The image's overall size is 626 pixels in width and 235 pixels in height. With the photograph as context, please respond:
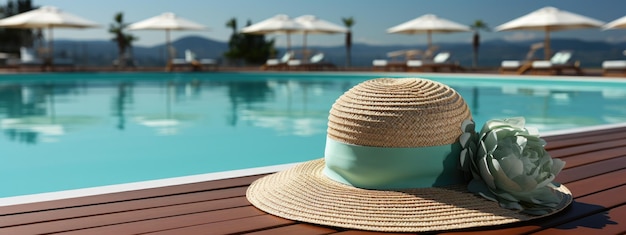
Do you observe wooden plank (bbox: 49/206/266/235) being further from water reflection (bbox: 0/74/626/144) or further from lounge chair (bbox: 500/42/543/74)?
lounge chair (bbox: 500/42/543/74)

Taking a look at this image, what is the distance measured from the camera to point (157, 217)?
2.11m

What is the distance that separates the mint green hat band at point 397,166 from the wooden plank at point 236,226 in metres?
0.38

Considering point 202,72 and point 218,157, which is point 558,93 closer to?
point 218,157

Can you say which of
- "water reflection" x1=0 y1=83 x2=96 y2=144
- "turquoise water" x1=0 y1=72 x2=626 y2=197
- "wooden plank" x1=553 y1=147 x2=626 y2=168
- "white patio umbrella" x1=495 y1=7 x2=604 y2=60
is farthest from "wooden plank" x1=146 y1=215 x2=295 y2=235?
"white patio umbrella" x1=495 y1=7 x2=604 y2=60

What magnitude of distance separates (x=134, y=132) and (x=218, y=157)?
1936mm

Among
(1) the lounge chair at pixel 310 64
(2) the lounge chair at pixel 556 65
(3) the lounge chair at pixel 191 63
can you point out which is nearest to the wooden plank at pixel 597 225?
(2) the lounge chair at pixel 556 65

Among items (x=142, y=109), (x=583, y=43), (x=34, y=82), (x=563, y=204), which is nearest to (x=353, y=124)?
(x=563, y=204)

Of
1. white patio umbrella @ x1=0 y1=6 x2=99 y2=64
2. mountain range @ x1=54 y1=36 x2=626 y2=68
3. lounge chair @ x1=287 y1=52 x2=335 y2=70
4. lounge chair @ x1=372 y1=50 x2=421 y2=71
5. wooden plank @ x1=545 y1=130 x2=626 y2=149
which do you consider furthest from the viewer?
mountain range @ x1=54 y1=36 x2=626 y2=68

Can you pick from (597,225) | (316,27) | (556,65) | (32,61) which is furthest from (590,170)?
(316,27)

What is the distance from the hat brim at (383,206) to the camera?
1987 millimetres

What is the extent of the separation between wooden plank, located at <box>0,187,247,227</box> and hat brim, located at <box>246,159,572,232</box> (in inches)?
6.0

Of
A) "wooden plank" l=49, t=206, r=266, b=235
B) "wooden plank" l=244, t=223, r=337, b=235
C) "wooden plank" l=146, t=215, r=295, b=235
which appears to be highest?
"wooden plank" l=49, t=206, r=266, b=235

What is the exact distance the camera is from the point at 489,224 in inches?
77.7

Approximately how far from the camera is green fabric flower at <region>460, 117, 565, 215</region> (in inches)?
83.6
